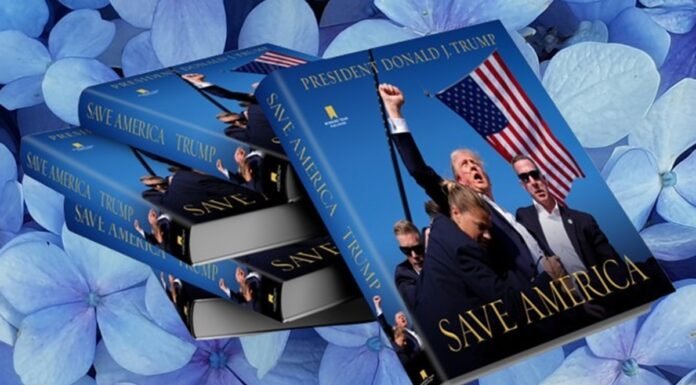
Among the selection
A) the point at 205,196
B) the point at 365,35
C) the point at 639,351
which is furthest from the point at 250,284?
the point at 639,351

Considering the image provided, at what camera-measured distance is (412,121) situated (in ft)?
2.93

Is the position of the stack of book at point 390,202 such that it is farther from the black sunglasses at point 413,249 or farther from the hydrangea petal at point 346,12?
the hydrangea petal at point 346,12

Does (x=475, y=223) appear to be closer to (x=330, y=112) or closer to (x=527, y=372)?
(x=330, y=112)

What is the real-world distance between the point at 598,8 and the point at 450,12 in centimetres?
16

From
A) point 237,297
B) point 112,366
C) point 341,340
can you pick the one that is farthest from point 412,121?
point 112,366

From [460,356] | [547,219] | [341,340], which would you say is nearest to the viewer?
[460,356]

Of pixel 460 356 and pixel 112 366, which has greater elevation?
pixel 460 356

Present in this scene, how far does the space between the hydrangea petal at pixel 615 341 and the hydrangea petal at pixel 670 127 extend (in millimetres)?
172

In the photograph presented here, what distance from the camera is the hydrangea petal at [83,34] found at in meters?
1.19

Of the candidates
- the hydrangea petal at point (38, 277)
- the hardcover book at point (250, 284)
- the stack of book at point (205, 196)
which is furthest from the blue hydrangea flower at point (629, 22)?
the hydrangea petal at point (38, 277)

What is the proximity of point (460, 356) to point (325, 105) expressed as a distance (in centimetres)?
20

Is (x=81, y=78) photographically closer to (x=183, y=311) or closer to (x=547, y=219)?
(x=183, y=311)

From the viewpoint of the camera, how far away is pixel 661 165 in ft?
4.15

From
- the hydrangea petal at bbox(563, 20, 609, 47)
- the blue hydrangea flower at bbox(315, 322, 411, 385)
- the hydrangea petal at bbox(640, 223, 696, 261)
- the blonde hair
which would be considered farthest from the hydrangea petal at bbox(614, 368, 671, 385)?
the blonde hair
